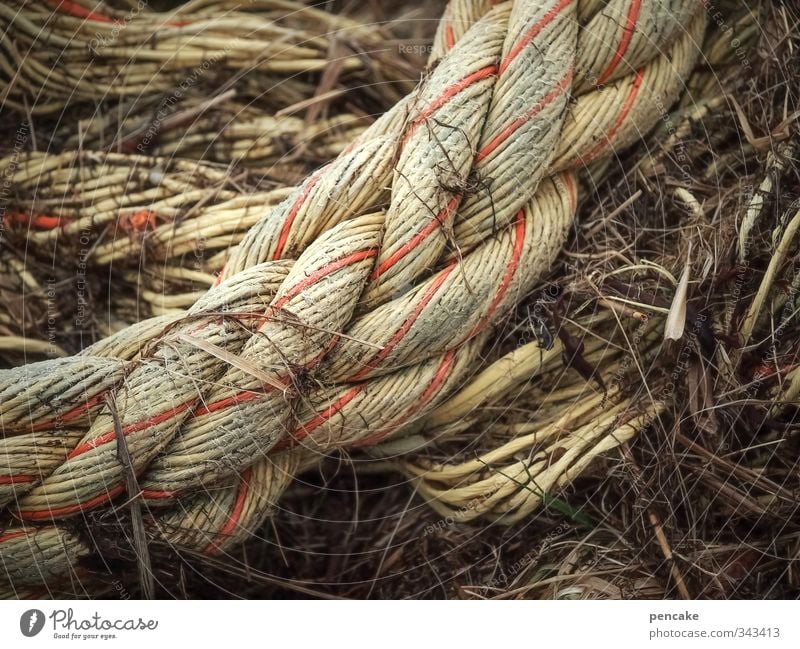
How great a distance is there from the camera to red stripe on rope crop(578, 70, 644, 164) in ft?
2.79

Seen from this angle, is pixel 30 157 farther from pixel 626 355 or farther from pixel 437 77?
pixel 626 355

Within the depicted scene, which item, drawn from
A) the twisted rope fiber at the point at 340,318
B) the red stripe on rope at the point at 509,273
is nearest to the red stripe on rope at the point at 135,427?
the twisted rope fiber at the point at 340,318

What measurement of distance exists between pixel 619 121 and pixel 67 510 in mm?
659

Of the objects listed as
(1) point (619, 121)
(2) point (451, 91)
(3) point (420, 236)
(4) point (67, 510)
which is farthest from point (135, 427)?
(1) point (619, 121)

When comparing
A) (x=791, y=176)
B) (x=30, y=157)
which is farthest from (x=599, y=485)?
(x=30, y=157)

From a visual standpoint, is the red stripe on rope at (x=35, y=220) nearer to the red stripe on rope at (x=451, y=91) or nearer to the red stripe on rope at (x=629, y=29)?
the red stripe on rope at (x=451, y=91)

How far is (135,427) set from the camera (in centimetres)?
76

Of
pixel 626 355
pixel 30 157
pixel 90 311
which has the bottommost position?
pixel 626 355

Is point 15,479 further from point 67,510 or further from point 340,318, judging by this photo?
point 340,318

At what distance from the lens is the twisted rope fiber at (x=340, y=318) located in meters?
0.77

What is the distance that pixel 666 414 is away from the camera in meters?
0.86

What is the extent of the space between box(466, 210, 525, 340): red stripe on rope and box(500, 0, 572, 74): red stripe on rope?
0.16 m

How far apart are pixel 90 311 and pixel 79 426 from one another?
214mm
